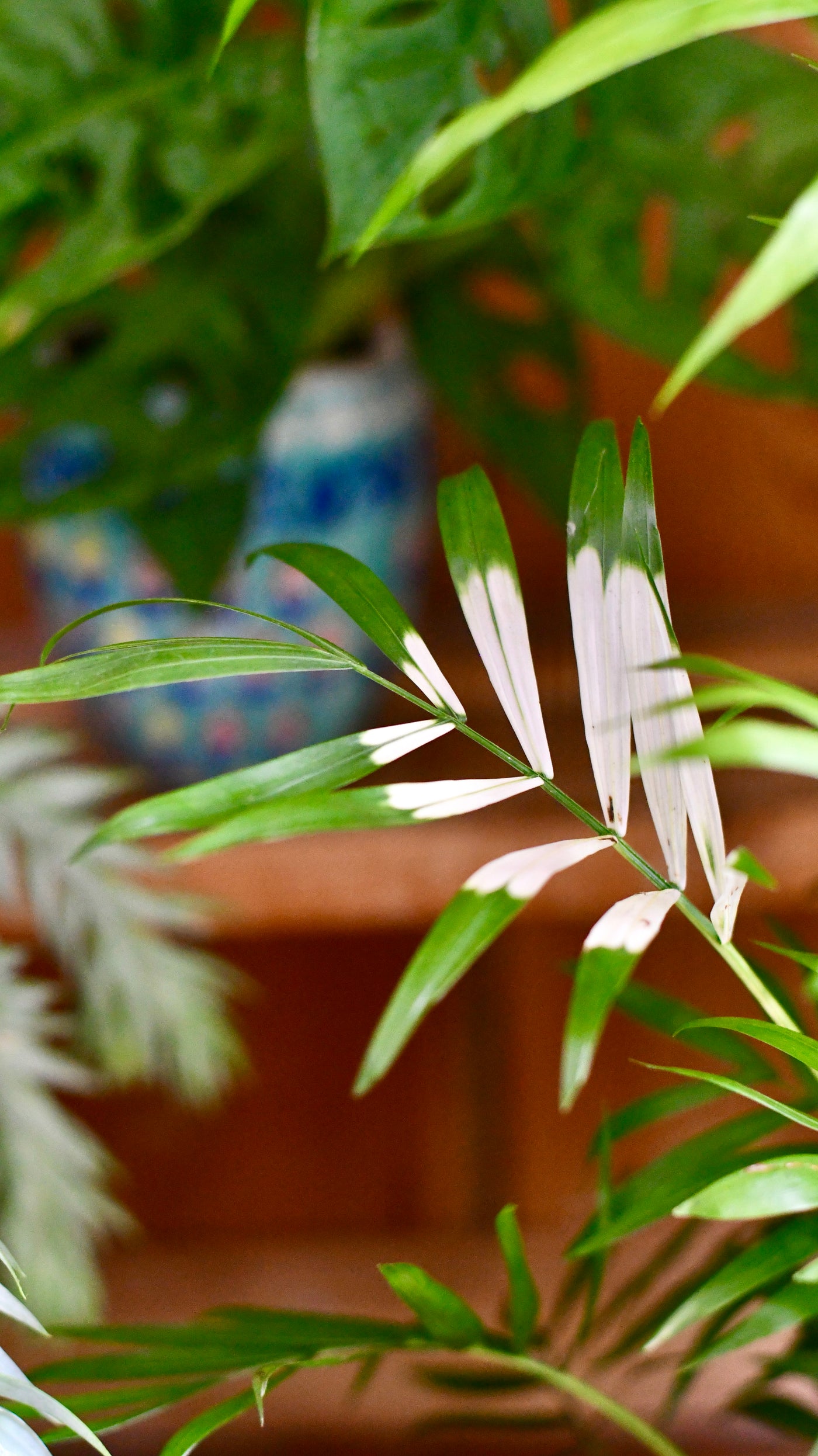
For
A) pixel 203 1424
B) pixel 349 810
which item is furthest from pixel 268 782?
pixel 203 1424

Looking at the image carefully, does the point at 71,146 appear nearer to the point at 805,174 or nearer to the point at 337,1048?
the point at 805,174

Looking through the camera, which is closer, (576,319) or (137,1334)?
(137,1334)

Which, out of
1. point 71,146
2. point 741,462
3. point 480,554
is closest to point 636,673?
point 480,554

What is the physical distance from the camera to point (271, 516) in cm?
58

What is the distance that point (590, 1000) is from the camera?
22 cm

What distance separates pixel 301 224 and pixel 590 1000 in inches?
18.5

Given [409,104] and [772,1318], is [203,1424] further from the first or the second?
[409,104]

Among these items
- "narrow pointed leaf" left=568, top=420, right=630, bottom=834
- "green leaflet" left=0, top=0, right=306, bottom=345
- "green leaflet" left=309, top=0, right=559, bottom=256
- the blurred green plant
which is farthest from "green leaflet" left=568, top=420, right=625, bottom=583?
the blurred green plant

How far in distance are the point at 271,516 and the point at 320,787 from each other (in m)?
0.38

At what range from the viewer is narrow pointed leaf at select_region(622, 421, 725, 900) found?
8.7 inches

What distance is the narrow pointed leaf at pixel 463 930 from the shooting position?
22cm

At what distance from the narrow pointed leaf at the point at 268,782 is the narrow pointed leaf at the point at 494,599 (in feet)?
0.05

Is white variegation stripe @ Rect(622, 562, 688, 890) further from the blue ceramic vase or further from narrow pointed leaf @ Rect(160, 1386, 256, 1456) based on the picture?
the blue ceramic vase

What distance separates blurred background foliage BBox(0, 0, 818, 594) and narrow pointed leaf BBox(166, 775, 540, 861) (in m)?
0.16
